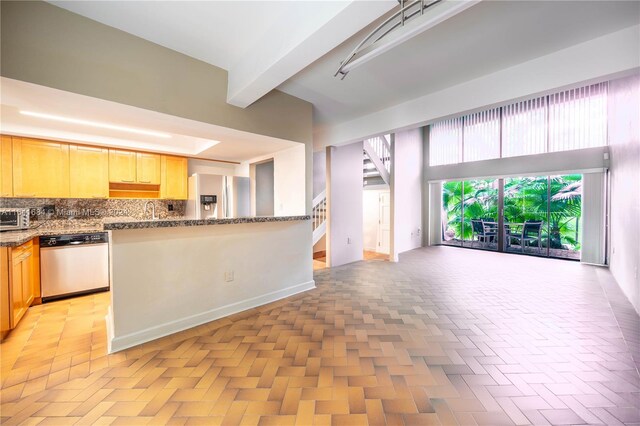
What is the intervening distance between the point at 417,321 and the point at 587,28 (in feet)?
9.93

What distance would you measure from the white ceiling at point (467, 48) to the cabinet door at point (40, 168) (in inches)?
132

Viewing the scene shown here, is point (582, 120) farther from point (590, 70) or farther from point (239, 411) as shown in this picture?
point (239, 411)

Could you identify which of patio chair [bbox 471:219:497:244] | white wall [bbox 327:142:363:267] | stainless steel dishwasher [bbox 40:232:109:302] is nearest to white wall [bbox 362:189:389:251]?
white wall [bbox 327:142:363:267]

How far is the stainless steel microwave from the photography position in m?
2.97

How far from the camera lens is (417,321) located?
8.43 ft

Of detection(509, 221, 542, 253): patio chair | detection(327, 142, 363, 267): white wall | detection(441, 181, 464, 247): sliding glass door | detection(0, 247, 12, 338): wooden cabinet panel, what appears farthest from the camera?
detection(441, 181, 464, 247): sliding glass door

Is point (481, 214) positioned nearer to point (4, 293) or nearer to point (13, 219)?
point (4, 293)

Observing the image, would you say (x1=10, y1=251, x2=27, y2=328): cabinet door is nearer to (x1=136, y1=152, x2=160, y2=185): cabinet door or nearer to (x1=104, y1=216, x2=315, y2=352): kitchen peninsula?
(x1=104, y1=216, x2=315, y2=352): kitchen peninsula

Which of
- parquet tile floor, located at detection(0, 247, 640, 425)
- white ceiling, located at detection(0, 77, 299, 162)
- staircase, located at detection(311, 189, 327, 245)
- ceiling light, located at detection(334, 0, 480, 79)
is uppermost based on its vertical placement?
ceiling light, located at detection(334, 0, 480, 79)

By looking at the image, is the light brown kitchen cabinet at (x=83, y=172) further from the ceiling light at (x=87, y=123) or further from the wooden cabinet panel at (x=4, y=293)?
the wooden cabinet panel at (x=4, y=293)

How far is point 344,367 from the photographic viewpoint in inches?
72.3

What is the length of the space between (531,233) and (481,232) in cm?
112

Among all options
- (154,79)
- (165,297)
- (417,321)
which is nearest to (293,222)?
(165,297)

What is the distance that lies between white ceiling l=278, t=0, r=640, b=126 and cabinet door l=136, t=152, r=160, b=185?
9.32 ft
